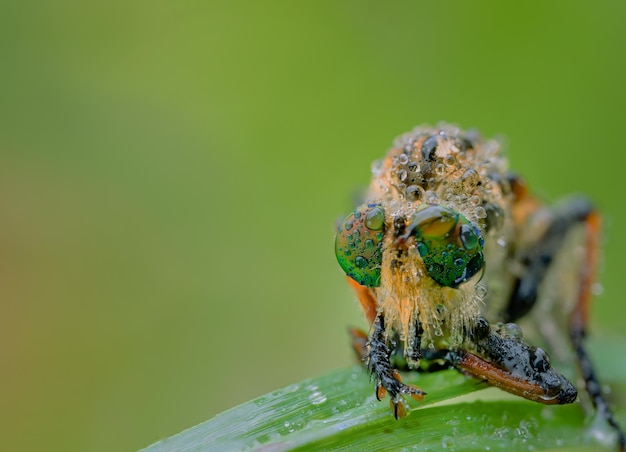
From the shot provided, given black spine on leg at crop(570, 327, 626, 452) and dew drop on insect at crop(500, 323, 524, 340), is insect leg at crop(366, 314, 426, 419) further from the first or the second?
black spine on leg at crop(570, 327, 626, 452)

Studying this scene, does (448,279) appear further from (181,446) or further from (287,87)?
(287,87)

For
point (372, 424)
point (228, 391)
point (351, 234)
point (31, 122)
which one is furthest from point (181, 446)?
point (31, 122)

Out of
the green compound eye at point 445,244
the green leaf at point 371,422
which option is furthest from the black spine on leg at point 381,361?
the green compound eye at point 445,244

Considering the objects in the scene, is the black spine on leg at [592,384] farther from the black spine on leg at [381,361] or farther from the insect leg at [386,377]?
the black spine on leg at [381,361]

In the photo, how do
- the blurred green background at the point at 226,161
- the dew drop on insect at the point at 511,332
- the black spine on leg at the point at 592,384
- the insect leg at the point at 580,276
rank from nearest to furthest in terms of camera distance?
1. the dew drop on insect at the point at 511,332
2. the black spine on leg at the point at 592,384
3. the insect leg at the point at 580,276
4. the blurred green background at the point at 226,161

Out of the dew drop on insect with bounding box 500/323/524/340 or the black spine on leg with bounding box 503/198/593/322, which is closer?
the dew drop on insect with bounding box 500/323/524/340

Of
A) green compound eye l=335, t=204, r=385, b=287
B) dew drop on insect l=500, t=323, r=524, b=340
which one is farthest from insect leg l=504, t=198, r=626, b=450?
green compound eye l=335, t=204, r=385, b=287

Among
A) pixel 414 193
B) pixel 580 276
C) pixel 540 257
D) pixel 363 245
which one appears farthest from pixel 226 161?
pixel 363 245
